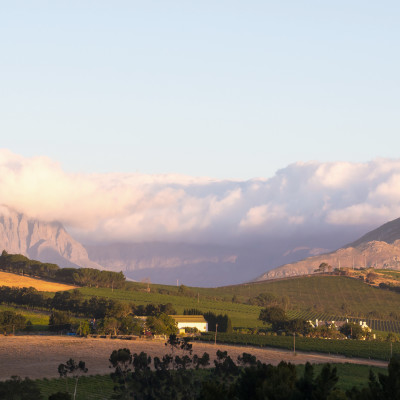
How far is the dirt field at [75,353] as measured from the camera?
120562 millimetres

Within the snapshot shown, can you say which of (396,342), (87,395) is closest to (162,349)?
(87,395)

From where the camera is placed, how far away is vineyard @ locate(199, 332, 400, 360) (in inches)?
6624

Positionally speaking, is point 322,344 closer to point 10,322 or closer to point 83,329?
point 83,329

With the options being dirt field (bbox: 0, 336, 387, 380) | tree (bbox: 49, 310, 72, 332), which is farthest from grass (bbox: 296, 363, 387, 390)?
tree (bbox: 49, 310, 72, 332)

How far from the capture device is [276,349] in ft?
564

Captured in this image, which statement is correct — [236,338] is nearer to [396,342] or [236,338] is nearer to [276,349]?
[276,349]

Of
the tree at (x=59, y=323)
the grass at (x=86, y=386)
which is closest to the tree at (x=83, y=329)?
the tree at (x=59, y=323)

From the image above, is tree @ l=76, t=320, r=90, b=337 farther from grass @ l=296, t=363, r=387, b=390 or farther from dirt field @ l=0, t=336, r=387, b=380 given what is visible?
grass @ l=296, t=363, r=387, b=390

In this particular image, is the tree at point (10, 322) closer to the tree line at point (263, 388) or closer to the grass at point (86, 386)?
the grass at point (86, 386)

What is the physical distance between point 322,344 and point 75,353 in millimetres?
71294

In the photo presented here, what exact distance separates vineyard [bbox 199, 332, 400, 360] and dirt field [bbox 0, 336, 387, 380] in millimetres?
6520

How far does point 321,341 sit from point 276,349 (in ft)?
69.8

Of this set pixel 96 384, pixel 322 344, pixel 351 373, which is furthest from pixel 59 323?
pixel 351 373

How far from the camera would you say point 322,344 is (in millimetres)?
180250
